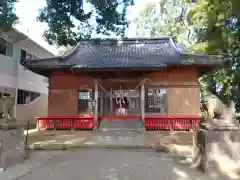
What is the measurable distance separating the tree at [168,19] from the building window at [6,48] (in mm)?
14183

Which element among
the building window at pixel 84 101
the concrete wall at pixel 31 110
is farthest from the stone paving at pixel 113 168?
the concrete wall at pixel 31 110

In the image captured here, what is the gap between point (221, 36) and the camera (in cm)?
1628

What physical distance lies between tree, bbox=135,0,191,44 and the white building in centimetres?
1092

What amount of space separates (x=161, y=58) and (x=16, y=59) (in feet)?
33.5

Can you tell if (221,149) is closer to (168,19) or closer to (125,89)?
(125,89)

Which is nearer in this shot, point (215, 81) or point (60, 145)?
point (60, 145)

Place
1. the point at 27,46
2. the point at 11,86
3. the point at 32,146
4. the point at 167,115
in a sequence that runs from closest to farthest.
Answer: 1. the point at 32,146
2. the point at 167,115
3. the point at 11,86
4. the point at 27,46

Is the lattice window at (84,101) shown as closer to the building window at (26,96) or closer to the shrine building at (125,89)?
the shrine building at (125,89)

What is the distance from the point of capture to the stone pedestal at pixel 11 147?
6644 mm

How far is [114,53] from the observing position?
760 inches

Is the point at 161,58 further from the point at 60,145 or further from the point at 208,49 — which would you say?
the point at 60,145

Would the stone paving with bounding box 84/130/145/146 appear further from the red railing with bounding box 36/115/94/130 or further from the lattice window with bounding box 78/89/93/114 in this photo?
the lattice window with bounding box 78/89/93/114

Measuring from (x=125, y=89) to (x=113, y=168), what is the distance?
10.9 meters

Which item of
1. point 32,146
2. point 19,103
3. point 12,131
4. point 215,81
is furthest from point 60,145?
point 215,81
